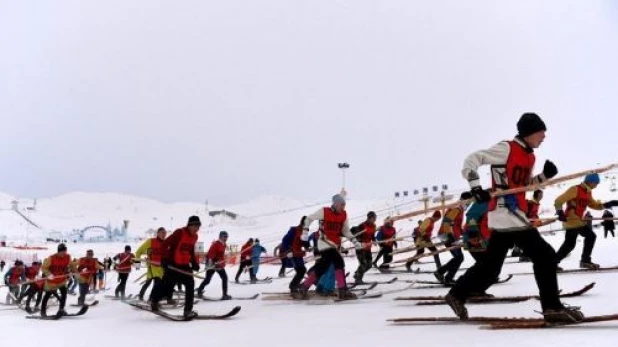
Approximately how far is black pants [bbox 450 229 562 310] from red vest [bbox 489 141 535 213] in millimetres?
286

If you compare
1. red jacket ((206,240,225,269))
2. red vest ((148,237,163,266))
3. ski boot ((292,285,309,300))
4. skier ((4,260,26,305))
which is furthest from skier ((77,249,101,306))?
ski boot ((292,285,309,300))

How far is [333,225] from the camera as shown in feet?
38.1

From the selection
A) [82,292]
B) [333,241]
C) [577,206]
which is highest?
[577,206]

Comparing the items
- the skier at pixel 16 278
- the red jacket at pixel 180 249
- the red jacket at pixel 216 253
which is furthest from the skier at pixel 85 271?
the red jacket at pixel 180 249

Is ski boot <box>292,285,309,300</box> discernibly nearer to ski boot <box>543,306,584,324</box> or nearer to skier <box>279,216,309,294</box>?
skier <box>279,216,309,294</box>

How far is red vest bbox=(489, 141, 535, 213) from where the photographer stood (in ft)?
18.7

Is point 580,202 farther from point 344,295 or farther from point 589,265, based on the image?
point 344,295

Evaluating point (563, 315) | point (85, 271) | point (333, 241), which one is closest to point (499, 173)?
point (563, 315)

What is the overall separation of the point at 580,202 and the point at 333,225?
4.34 meters

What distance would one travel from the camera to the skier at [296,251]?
42.4 ft

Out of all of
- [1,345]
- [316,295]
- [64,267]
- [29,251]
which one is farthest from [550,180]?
[29,251]

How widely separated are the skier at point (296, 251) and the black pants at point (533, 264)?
6.48 m

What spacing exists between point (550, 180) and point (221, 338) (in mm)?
4202

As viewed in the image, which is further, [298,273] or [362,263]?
[362,263]
